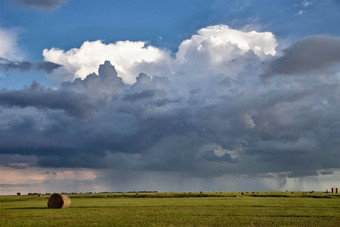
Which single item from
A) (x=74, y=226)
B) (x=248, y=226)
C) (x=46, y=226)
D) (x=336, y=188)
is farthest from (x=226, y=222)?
(x=336, y=188)

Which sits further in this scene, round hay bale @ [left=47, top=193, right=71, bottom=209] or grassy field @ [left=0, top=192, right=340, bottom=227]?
round hay bale @ [left=47, top=193, right=71, bottom=209]

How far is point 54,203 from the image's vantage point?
46.2 metres

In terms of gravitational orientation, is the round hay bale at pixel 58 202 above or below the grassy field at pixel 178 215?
above

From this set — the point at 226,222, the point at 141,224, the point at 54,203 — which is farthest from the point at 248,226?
the point at 54,203

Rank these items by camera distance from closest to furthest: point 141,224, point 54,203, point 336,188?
point 141,224 → point 54,203 → point 336,188

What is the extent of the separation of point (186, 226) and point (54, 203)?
28687mm

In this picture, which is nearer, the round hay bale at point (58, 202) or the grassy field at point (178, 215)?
the grassy field at point (178, 215)

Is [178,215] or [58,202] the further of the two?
[58,202]

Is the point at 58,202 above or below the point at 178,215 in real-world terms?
above

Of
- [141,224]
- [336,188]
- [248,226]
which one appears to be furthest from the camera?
[336,188]

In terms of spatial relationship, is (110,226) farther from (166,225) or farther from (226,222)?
(226,222)

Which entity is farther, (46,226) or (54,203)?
(54,203)

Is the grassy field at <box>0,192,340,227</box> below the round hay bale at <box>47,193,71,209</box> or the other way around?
below

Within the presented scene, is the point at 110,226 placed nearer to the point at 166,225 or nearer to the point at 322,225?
the point at 166,225
